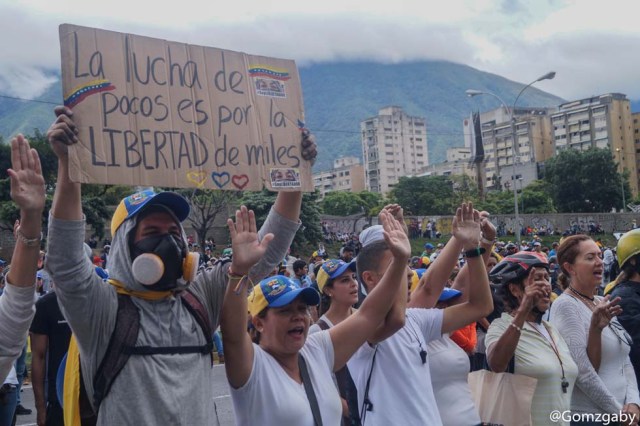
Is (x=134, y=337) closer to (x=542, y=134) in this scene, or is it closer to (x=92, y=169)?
(x=92, y=169)

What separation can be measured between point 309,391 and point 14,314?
1287 millimetres

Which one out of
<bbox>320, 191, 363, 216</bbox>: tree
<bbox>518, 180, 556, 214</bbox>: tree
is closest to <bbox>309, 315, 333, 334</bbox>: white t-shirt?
<bbox>518, 180, 556, 214</bbox>: tree

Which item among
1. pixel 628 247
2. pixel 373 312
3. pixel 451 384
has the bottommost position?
pixel 451 384

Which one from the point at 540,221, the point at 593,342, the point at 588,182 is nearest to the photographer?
the point at 593,342

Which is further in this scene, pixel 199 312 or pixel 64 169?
pixel 199 312

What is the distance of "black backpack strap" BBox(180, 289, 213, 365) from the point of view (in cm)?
300

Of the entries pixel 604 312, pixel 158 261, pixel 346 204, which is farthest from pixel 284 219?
pixel 346 204

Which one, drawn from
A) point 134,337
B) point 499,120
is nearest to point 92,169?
point 134,337

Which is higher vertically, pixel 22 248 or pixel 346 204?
pixel 346 204

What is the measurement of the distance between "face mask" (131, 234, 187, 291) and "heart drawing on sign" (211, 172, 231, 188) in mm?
354

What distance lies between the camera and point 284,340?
131 inches

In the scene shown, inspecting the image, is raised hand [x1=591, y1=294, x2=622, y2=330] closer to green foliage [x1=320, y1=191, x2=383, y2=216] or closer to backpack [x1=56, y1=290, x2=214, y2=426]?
backpack [x1=56, y1=290, x2=214, y2=426]

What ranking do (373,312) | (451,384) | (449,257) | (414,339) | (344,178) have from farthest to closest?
(344,178), (449,257), (451,384), (414,339), (373,312)

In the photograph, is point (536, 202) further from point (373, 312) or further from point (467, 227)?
point (373, 312)
